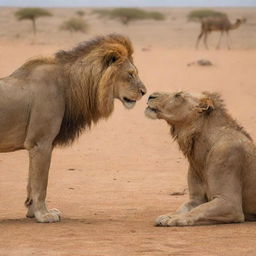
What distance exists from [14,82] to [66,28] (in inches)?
1931

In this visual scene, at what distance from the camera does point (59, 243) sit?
7.16 metres

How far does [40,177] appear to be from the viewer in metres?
8.56

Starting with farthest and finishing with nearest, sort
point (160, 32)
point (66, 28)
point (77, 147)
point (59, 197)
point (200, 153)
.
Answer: point (160, 32)
point (66, 28)
point (77, 147)
point (59, 197)
point (200, 153)

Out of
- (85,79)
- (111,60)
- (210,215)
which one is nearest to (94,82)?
(85,79)

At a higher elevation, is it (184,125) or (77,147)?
(184,125)

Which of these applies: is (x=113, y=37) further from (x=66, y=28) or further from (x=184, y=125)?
(x=66, y=28)

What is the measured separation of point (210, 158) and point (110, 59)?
1480 mm

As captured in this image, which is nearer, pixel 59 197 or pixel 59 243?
pixel 59 243

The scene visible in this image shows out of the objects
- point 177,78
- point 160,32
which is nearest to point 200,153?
point 177,78

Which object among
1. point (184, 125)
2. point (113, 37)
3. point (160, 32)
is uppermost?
point (113, 37)

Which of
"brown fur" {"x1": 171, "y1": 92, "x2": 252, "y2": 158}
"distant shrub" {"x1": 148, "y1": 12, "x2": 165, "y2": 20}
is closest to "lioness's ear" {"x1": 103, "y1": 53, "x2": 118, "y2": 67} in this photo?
"brown fur" {"x1": 171, "y1": 92, "x2": 252, "y2": 158}

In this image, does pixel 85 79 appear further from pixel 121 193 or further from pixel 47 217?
pixel 121 193

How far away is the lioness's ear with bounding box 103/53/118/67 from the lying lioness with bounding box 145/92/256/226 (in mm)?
680

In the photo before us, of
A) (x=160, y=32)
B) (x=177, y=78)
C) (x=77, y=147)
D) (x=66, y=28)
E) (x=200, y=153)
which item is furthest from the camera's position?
(x=160, y=32)
